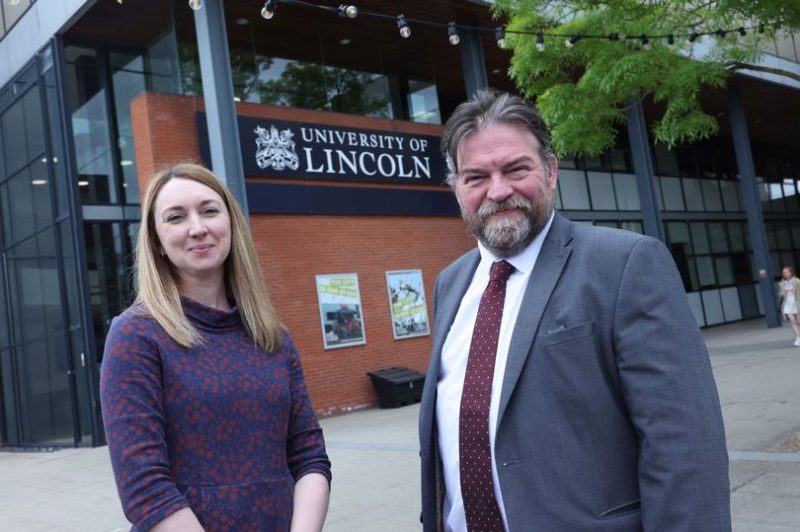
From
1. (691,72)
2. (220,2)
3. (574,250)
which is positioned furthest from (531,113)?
(220,2)

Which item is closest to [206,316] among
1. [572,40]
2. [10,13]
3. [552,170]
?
[552,170]

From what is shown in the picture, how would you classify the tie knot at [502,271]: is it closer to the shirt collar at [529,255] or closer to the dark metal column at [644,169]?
the shirt collar at [529,255]

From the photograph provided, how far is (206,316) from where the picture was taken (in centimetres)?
228

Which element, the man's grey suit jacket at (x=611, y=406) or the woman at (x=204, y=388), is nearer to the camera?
the man's grey suit jacket at (x=611, y=406)

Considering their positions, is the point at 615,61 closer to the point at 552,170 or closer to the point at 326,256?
the point at 552,170

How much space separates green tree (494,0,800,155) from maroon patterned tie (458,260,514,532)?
641cm

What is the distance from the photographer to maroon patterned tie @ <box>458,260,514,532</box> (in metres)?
2.01

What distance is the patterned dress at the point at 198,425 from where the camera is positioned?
1.97 m

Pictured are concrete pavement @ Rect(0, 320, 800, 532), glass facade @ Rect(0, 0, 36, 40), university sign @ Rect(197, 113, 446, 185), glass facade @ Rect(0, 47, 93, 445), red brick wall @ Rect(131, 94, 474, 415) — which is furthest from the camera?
glass facade @ Rect(0, 0, 36, 40)

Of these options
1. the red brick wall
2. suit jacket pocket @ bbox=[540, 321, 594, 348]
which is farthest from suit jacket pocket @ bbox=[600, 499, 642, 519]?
the red brick wall

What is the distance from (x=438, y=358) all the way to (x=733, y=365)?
42.2 feet

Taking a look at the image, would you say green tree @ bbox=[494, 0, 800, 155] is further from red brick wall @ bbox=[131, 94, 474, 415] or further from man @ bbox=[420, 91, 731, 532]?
man @ bbox=[420, 91, 731, 532]

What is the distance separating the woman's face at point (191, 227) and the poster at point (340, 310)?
39.1 feet

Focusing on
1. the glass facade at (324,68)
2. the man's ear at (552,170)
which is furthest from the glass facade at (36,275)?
the man's ear at (552,170)
